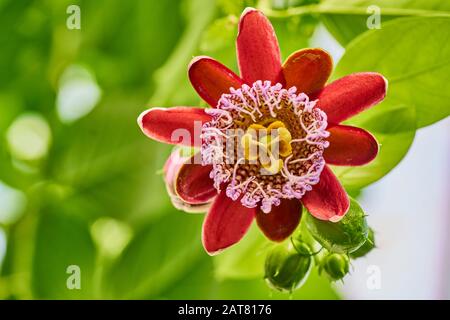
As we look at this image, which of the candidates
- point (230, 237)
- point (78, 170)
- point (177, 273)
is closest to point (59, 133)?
point (78, 170)

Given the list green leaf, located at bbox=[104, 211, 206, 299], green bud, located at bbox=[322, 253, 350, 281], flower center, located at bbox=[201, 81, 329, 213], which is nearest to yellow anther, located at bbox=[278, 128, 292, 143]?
flower center, located at bbox=[201, 81, 329, 213]

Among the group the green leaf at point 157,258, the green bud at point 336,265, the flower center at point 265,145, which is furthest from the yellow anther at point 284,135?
the green leaf at point 157,258

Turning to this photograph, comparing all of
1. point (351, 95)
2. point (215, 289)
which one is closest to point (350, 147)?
point (351, 95)

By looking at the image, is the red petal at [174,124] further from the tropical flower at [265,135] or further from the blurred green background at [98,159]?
the blurred green background at [98,159]

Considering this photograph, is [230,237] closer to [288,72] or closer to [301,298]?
[288,72]

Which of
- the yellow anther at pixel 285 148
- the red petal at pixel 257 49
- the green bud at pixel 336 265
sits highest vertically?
the red petal at pixel 257 49
